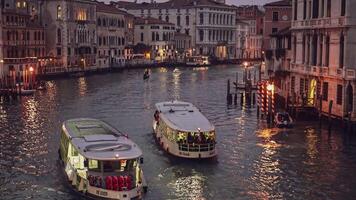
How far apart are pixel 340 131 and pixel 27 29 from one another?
115ft

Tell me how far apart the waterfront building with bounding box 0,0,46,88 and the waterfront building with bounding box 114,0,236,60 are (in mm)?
36491

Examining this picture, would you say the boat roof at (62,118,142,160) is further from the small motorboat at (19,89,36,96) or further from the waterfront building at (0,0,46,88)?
the waterfront building at (0,0,46,88)

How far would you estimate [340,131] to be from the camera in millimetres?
25203

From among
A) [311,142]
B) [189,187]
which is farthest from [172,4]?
[189,187]

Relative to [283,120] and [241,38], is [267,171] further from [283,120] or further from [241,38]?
[241,38]

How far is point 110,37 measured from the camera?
72500mm

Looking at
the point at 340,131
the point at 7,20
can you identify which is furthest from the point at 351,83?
the point at 7,20

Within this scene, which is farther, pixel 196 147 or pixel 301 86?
pixel 301 86

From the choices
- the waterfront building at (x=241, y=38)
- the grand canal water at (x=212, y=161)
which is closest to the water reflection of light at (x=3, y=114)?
the grand canal water at (x=212, y=161)

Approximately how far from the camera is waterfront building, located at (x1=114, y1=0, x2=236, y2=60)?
92875 millimetres

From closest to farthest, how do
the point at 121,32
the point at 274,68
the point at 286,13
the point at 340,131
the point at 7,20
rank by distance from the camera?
1. the point at 340,131
2. the point at 274,68
3. the point at 286,13
4. the point at 7,20
5. the point at 121,32

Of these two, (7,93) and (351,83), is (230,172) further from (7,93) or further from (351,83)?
(7,93)

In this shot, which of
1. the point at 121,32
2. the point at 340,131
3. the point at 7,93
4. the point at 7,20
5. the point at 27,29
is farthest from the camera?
the point at 121,32

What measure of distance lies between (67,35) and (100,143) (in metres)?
45.6
